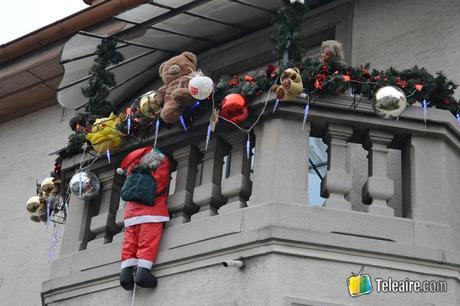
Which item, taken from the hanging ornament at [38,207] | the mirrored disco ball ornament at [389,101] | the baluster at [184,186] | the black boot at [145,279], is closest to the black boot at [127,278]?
the black boot at [145,279]

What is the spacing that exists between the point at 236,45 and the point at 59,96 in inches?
78.8

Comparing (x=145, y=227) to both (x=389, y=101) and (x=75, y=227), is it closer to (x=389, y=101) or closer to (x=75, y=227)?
(x=75, y=227)

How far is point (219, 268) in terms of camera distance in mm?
7176

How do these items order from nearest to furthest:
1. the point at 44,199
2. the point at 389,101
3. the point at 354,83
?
the point at 389,101 → the point at 354,83 → the point at 44,199

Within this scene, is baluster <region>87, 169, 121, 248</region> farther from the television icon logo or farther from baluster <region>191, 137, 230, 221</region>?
the television icon logo

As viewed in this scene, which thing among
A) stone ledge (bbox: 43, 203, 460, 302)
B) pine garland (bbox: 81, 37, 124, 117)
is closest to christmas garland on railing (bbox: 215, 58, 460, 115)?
stone ledge (bbox: 43, 203, 460, 302)

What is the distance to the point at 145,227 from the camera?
764 centimetres

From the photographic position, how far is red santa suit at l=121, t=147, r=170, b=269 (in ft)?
24.8

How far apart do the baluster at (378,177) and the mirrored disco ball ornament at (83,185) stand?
2428 millimetres

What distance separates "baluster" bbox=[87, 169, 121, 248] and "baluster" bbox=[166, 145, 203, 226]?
2.39 ft

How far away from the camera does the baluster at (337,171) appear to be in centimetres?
726

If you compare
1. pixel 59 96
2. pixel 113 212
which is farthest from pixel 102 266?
pixel 59 96

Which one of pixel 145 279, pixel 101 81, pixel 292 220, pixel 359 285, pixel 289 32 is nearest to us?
pixel 359 285

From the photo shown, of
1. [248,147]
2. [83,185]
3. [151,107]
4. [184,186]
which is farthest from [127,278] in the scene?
[151,107]
